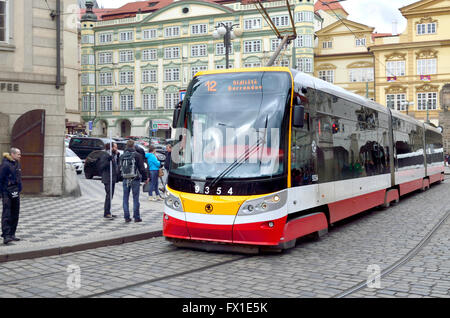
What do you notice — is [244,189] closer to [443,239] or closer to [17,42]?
[443,239]

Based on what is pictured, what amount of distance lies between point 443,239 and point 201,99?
513cm

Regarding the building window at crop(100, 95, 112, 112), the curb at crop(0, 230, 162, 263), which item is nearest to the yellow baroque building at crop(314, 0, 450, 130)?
the building window at crop(100, 95, 112, 112)

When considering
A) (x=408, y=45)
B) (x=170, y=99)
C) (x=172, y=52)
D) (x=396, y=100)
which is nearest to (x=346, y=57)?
(x=408, y=45)

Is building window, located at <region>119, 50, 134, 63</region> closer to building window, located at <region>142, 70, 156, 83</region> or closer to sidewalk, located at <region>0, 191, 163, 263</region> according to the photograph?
building window, located at <region>142, 70, 156, 83</region>

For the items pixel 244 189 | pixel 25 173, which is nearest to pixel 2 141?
pixel 25 173

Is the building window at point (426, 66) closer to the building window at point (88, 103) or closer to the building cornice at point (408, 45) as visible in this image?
the building cornice at point (408, 45)

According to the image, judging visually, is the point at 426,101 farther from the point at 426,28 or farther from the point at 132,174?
the point at 132,174

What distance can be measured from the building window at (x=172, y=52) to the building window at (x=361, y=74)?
822 inches

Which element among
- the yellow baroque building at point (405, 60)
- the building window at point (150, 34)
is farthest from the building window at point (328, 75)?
the building window at point (150, 34)

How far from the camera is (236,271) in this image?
7434mm

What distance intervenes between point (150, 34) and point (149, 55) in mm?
2572

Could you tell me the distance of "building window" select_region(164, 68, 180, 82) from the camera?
68.0m

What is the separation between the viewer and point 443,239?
400 inches

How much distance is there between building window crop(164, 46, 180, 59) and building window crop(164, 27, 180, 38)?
1.56 metres
